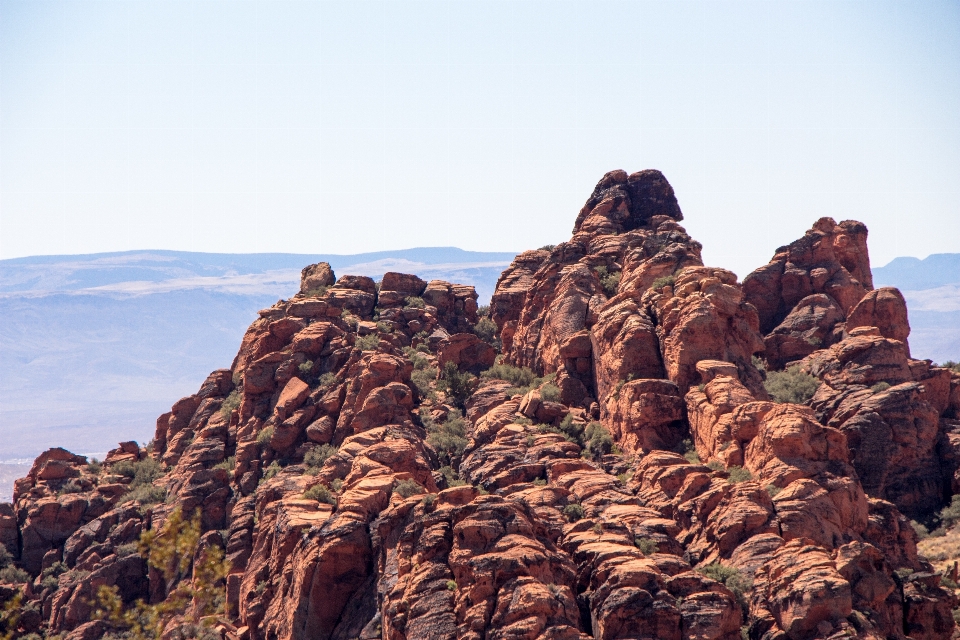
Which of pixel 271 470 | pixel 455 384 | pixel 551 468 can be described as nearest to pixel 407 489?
pixel 551 468

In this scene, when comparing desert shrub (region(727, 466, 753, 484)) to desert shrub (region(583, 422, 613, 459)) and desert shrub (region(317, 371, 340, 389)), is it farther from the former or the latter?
desert shrub (region(317, 371, 340, 389))

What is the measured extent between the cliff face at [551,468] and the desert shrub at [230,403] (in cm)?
66

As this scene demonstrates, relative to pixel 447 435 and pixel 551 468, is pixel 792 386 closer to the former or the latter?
pixel 447 435

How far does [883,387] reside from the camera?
76.8 meters

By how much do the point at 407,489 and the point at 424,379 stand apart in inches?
903

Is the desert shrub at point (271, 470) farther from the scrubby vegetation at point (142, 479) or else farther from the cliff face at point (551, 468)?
the scrubby vegetation at point (142, 479)

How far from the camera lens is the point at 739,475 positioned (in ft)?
205

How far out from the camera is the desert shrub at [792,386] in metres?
78.2

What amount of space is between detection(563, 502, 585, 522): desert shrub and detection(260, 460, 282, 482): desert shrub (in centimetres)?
2096

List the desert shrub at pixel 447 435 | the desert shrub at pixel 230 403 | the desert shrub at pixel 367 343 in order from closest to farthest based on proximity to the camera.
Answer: the desert shrub at pixel 447 435 < the desert shrub at pixel 367 343 < the desert shrub at pixel 230 403

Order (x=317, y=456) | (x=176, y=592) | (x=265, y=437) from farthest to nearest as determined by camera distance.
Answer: (x=265, y=437), (x=317, y=456), (x=176, y=592)

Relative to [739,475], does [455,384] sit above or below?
above

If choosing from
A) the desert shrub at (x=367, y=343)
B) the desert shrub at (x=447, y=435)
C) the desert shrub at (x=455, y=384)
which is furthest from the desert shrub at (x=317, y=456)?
the desert shrub at (x=455, y=384)

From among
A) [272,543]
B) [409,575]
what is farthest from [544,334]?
[409,575]
